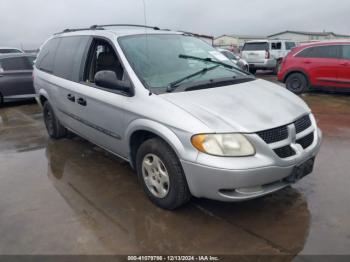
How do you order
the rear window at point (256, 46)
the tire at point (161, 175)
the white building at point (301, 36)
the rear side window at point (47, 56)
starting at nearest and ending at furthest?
the tire at point (161, 175)
the rear side window at point (47, 56)
the rear window at point (256, 46)
the white building at point (301, 36)

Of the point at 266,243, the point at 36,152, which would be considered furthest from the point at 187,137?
the point at 36,152

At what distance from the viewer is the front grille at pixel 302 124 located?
2979 millimetres

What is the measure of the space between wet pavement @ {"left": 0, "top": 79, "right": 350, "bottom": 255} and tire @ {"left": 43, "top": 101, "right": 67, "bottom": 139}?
37.4 inches

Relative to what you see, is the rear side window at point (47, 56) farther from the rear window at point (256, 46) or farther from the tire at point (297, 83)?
the rear window at point (256, 46)

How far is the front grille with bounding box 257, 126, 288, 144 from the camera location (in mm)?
2689

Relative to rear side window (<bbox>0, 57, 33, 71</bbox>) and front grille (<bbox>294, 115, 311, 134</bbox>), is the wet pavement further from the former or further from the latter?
rear side window (<bbox>0, 57, 33, 71</bbox>)

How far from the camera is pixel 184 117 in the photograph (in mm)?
2762

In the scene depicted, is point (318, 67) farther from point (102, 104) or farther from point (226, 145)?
point (226, 145)

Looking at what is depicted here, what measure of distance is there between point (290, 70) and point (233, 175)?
27.0 ft

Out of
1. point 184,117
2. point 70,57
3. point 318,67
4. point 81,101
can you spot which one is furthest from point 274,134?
point 318,67

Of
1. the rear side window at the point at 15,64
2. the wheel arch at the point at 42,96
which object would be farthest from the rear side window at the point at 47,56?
the rear side window at the point at 15,64

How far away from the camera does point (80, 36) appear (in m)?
4.45

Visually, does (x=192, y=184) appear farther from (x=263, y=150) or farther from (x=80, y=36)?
(x=80, y=36)

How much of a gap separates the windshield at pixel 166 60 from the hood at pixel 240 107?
0.31 metres
